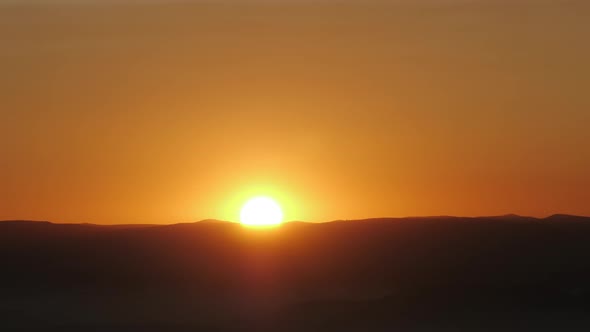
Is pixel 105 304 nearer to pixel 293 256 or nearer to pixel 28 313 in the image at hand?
pixel 28 313

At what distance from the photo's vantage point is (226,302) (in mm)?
23219

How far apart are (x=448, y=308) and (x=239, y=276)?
5.09 m

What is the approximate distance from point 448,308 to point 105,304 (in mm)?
6449

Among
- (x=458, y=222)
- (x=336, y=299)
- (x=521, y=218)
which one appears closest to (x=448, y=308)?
(x=336, y=299)

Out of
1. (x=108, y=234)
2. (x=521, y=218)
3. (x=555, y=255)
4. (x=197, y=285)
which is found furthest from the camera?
(x=521, y=218)

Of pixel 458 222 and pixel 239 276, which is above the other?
A: pixel 458 222

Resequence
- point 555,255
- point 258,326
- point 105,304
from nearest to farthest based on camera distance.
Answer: point 258,326
point 105,304
point 555,255

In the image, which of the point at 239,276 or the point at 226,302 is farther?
the point at 239,276

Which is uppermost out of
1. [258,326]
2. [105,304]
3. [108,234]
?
[108,234]

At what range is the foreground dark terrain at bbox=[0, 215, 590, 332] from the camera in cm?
2155

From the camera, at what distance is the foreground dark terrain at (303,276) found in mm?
21547

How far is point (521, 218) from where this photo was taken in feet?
103

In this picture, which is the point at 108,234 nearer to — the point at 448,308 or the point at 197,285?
the point at 197,285

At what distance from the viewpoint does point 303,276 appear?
83.6ft
